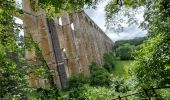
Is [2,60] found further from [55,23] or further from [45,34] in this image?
[55,23]

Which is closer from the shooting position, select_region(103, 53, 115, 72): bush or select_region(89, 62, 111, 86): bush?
select_region(89, 62, 111, 86): bush

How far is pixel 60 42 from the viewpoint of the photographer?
3488 cm

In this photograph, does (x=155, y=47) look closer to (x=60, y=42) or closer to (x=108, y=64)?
(x=60, y=42)

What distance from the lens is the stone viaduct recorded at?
93.9 ft

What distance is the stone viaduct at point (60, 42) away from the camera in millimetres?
28609

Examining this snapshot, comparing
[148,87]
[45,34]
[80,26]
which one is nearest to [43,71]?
[148,87]

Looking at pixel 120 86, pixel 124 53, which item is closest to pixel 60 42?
pixel 120 86

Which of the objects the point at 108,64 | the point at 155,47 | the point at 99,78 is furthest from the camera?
the point at 108,64

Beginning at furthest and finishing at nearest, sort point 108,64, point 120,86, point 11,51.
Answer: point 108,64
point 120,86
point 11,51

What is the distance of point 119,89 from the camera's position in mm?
22156

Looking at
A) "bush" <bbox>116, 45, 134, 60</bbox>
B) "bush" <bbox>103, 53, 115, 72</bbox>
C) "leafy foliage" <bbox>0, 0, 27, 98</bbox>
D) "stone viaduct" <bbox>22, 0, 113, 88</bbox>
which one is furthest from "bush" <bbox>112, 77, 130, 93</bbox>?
"bush" <bbox>116, 45, 134, 60</bbox>

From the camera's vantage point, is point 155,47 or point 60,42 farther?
point 60,42

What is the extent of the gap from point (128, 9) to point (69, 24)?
22.4 meters

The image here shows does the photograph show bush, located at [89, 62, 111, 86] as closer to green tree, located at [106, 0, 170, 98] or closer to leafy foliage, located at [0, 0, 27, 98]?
green tree, located at [106, 0, 170, 98]
